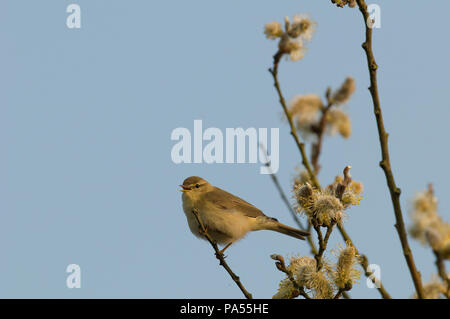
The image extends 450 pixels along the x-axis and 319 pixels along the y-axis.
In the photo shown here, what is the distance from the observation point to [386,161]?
2682 millimetres

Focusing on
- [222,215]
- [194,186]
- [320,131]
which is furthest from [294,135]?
[194,186]

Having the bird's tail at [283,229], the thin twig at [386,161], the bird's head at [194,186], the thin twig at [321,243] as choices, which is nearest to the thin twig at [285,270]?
the thin twig at [321,243]

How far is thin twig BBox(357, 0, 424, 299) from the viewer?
254 centimetres

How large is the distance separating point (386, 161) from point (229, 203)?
12.5 ft

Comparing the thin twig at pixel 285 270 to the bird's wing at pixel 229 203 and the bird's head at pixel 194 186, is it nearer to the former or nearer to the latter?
the bird's wing at pixel 229 203

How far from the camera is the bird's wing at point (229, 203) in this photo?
6375mm

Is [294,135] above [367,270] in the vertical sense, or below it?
above

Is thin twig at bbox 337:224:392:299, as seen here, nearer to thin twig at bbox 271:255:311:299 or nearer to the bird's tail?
thin twig at bbox 271:255:311:299

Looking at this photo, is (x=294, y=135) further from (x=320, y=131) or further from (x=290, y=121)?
(x=320, y=131)

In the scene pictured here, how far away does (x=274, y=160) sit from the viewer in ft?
14.7

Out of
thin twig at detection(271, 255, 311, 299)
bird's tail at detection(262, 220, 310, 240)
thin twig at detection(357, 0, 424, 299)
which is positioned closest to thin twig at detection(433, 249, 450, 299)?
thin twig at detection(357, 0, 424, 299)

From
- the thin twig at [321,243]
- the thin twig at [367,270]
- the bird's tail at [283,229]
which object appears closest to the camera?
the thin twig at [367,270]
